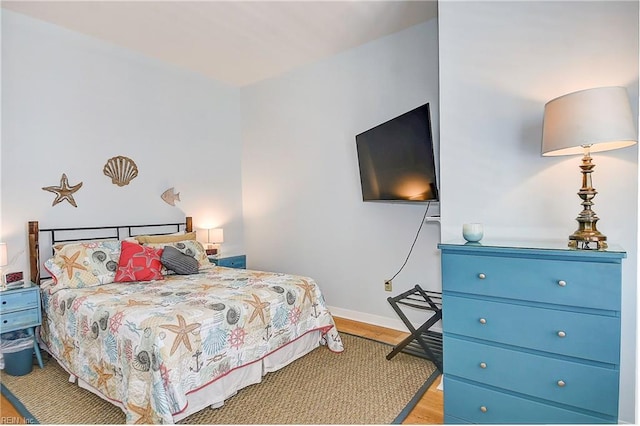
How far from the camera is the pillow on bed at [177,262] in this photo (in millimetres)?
3156

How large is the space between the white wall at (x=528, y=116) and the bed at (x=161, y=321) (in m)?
1.33

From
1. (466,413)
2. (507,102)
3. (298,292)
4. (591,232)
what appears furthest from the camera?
(298,292)

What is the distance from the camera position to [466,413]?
1.85 metres

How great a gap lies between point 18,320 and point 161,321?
1.47 metres

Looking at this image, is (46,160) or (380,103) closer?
(46,160)

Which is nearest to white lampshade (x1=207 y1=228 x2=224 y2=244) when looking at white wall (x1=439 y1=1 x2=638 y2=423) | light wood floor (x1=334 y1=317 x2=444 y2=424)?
light wood floor (x1=334 y1=317 x2=444 y2=424)

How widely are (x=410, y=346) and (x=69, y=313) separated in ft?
8.41

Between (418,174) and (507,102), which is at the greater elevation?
(507,102)

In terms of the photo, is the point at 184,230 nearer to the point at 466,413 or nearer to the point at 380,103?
the point at 380,103

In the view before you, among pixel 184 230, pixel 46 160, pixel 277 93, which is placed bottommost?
pixel 184 230

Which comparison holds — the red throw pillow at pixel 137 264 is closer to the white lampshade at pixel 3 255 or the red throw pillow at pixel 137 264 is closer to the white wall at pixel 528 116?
the white lampshade at pixel 3 255

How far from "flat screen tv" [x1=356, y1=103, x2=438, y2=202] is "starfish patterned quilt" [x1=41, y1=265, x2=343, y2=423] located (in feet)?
3.55

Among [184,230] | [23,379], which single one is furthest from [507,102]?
[23,379]

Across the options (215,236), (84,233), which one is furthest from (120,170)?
(215,236)
